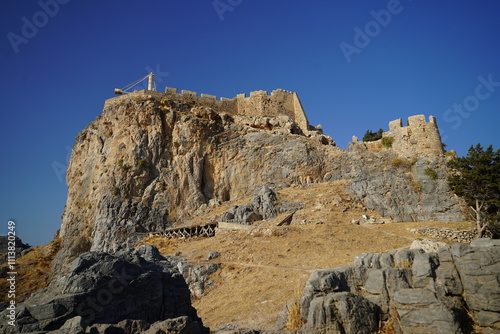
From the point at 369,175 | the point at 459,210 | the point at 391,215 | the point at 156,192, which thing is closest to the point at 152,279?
the point at 391,215

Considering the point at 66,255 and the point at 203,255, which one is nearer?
the point at 203,255

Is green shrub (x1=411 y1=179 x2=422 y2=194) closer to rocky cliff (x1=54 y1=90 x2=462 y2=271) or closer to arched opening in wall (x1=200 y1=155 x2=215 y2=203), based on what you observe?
rocky cliff (x1=54 y1=90 x2=462 y2=271)

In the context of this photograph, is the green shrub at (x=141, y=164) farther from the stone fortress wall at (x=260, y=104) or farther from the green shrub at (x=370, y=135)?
the green shrub at (x=370, y=135)

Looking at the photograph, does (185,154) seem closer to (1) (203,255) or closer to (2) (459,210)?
(1) (203,255)

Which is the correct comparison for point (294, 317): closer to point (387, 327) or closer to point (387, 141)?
point (387, 327)

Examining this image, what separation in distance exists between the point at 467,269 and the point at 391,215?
16.8m

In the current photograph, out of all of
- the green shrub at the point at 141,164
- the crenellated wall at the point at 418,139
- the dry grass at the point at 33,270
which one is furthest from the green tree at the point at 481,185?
the dry grass at the point at 33,270

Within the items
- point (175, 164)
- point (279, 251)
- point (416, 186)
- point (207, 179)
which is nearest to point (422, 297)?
point (279, 251)

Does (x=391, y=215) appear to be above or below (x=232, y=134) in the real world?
below

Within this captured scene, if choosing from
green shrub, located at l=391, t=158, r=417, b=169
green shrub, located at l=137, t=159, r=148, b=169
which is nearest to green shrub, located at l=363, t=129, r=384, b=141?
green shrub, located at l=391, t=158, r=417, b=169

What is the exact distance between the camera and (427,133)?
30.4 meters

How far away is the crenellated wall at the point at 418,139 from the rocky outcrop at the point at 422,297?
77.8 feet

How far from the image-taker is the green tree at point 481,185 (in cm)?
1928

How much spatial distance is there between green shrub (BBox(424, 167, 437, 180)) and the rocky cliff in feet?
9.31
